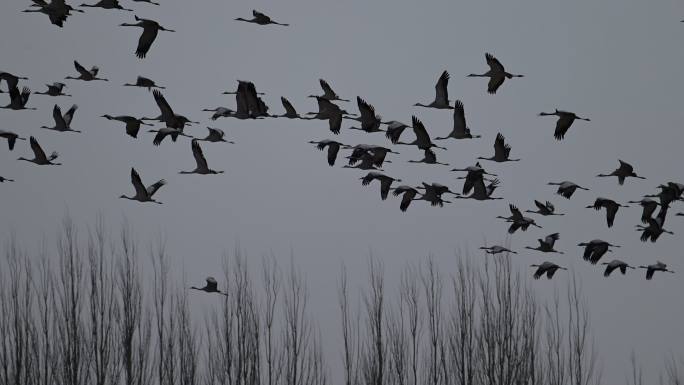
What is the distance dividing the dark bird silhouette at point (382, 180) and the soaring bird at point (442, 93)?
6.93ft

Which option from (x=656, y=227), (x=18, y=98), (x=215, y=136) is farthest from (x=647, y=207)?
(x=18, y=98)

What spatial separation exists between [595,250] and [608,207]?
2.69ft

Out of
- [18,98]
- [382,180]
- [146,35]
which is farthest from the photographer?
[382,180]

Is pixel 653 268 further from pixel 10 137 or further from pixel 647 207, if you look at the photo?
pixel 10 137

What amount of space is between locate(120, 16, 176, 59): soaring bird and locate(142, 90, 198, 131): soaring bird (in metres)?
1.44

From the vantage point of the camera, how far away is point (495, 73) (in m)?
17.7

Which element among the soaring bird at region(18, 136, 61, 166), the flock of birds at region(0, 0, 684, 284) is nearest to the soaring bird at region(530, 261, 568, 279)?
the flock of birds at region(0, 0, 684, 284)

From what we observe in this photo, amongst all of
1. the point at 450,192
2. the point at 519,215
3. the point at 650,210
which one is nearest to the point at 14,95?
the point at 450,192

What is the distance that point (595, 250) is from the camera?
19312mm

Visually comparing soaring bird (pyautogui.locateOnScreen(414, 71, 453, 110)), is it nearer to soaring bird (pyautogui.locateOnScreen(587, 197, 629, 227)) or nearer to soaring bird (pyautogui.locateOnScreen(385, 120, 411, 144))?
soaring bird (pyautogui.locateOnScreen(385, 120, 411, 144))

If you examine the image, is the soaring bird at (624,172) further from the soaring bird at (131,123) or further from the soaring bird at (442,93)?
the soaring bird at (131,123)

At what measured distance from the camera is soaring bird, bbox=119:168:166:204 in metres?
19.1

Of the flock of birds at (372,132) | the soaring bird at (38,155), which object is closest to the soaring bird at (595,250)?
the flock of birds at (372,132)

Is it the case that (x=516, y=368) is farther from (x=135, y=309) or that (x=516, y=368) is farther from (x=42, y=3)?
(x=42, y=3)
